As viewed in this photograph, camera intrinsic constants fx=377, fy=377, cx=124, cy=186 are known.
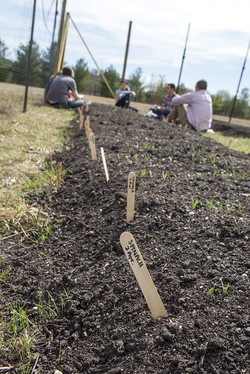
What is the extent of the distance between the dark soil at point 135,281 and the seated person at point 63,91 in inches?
246

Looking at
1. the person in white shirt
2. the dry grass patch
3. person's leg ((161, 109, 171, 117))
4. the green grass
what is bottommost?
the dry grass patch

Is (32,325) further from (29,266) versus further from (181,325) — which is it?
(181,325)

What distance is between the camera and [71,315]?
161 centimetres

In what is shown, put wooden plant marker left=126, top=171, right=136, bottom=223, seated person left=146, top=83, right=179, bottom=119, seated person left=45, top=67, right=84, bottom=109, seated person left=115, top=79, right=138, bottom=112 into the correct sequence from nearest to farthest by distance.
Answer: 1. wooden plant marker left=126, top=171, right=136, bottom=223
2. seated person left=45, top=67, right=84, bottom=109
3. seated person left=146, top=83, right=179, bottom=119
4. seated person left=115, top=79, right=138, bottom=112

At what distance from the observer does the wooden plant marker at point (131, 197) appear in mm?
1933

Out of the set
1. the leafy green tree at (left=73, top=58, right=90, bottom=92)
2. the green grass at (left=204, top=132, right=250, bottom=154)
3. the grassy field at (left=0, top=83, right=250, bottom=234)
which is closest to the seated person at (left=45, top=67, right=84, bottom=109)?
the grassy field at (left=0, top=83, right=250, bottom=234)

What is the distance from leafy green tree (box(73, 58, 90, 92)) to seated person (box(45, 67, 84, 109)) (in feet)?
47.7

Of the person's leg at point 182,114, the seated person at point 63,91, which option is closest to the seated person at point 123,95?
the seated person at point 63,91

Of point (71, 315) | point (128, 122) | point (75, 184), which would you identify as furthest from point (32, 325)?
point (128, 122)

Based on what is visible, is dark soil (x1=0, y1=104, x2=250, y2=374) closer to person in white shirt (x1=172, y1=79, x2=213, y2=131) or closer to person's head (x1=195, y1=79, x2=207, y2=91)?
person in white shirt (x1=172, y1=79, x2=213, y2=131)

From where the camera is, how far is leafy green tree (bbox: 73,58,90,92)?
2333 cm

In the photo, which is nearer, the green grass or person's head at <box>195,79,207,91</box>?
the green grass

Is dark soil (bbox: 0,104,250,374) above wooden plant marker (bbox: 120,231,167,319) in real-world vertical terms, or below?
below

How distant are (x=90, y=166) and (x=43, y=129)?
2652 millimetres
